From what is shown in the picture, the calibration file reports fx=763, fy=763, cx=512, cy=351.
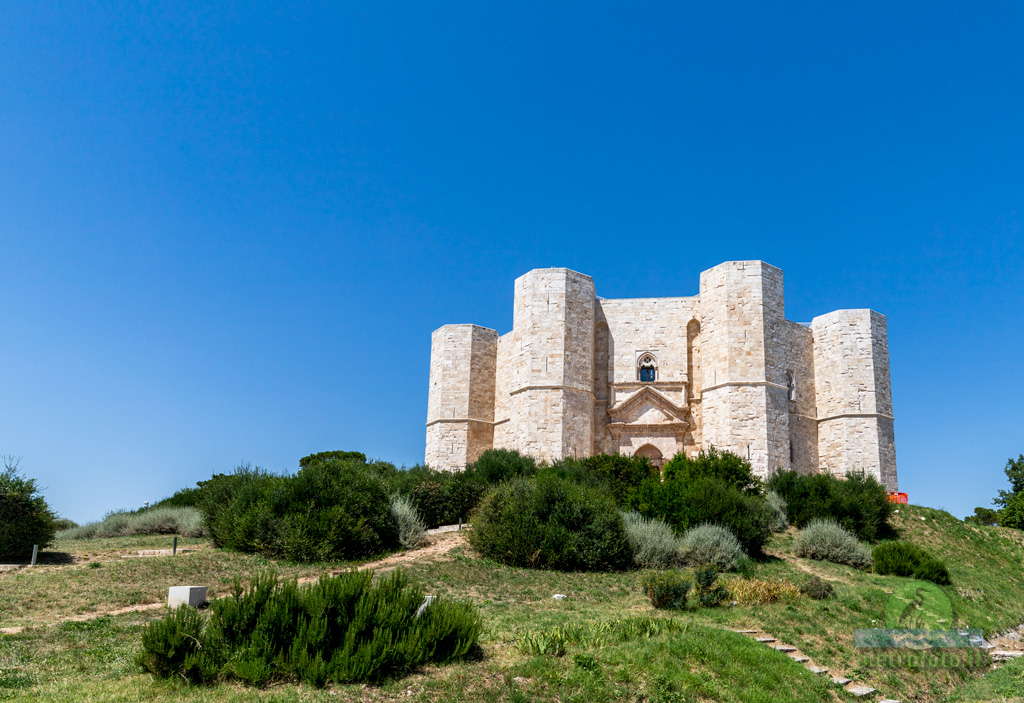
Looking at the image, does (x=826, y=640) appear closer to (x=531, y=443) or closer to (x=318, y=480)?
(x=318, y=480)

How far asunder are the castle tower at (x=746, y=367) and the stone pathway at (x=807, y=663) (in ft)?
62.6

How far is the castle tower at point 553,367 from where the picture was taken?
3112 centimetres

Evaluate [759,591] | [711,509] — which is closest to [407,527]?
[711,509]

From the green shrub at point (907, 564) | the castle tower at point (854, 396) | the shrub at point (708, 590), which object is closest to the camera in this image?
the shrub at point (708, 590)

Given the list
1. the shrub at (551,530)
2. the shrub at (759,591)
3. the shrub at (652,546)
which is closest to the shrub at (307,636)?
the shrub at (759,591)

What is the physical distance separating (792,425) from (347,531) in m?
22.5

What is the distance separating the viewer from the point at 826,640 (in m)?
11.8

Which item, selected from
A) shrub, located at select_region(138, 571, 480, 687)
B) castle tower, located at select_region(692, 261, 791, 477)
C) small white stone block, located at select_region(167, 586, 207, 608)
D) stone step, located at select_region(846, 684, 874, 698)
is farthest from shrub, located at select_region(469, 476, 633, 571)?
castle tower, located at select_region(692, 261, 791, 477)

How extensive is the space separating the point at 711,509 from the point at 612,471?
7.37 meters

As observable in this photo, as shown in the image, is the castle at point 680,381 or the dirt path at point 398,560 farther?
the castle at point 680,381

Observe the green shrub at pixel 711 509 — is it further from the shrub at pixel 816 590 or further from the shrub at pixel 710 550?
the shrub at pixel 816 590

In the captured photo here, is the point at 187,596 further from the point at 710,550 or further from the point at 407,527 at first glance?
the point at 710,550

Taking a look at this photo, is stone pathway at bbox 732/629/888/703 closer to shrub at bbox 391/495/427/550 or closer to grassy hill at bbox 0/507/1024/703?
grassy hill at bbox 0/507/1024/703

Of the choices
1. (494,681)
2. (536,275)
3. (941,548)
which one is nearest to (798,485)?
(941,548)
